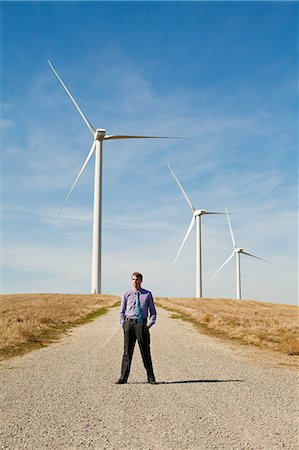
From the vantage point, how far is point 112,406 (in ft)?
29.0

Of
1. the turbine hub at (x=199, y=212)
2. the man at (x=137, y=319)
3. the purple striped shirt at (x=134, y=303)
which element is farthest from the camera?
the turbine hub at (x=199, y=212)

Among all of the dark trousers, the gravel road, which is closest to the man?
the dark trousers

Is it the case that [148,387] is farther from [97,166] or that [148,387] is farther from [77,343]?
[97,166]

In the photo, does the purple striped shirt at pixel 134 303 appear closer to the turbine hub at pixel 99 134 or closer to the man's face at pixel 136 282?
the man's face at pixel 136 282

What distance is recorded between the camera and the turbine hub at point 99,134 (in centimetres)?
6800

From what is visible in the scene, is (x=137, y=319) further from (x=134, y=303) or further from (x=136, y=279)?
(x=136, y=279)

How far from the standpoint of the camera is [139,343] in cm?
1151

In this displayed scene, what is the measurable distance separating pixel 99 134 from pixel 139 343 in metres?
59.0

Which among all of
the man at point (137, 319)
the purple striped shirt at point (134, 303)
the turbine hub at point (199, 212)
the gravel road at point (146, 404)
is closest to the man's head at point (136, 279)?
the man at point (137, 319)

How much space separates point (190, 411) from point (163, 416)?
604 mm

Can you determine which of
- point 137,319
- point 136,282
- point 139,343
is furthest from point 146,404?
point 136,282

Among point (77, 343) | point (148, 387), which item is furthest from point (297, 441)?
point (77, 343)

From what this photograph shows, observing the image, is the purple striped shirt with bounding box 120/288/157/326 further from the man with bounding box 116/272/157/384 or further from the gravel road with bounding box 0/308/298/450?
the gravel road with bounding box 0/308/298/450

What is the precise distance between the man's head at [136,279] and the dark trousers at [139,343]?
86 centimetres
